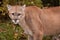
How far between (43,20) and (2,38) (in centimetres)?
117

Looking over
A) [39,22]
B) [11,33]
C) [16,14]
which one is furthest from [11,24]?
[16,14]

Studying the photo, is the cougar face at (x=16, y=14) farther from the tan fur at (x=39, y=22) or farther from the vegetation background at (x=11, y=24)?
the vegetation background at (x=11, y=24)

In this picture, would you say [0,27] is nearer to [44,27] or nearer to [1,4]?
[1,4]

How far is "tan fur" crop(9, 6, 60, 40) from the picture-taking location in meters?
5.80

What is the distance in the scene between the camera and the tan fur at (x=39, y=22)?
5.80m

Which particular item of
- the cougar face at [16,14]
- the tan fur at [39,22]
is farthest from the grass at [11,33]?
the cougar face at [16,14]

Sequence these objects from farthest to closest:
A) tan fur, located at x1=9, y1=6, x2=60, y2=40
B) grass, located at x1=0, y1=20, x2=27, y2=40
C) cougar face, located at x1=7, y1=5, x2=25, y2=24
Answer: grass, located at x1=0, y1=20, x2=27, y2=40
tan fur, located at x1=9, y1=6, x2=60, y2=40
cougar face, located at x1=7, y1=5, x2=25, y2=24

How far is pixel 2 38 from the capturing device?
6477 mm

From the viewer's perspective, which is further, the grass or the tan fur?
the grass

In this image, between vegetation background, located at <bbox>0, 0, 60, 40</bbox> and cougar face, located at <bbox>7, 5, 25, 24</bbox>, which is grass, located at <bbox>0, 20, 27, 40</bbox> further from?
cougar face, located at <bbox>7, 5, 25, 24</bbox>

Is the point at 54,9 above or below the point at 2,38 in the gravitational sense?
→ above

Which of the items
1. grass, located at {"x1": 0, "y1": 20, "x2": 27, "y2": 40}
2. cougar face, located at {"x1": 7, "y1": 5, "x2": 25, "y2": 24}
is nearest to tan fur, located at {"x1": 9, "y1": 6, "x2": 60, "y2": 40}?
cougar face, located at {"x1": 7, "y1": 5, "x2": 25, "y2": 24}

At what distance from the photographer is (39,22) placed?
5.90m

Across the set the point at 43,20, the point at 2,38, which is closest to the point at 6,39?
the point at 2,38
